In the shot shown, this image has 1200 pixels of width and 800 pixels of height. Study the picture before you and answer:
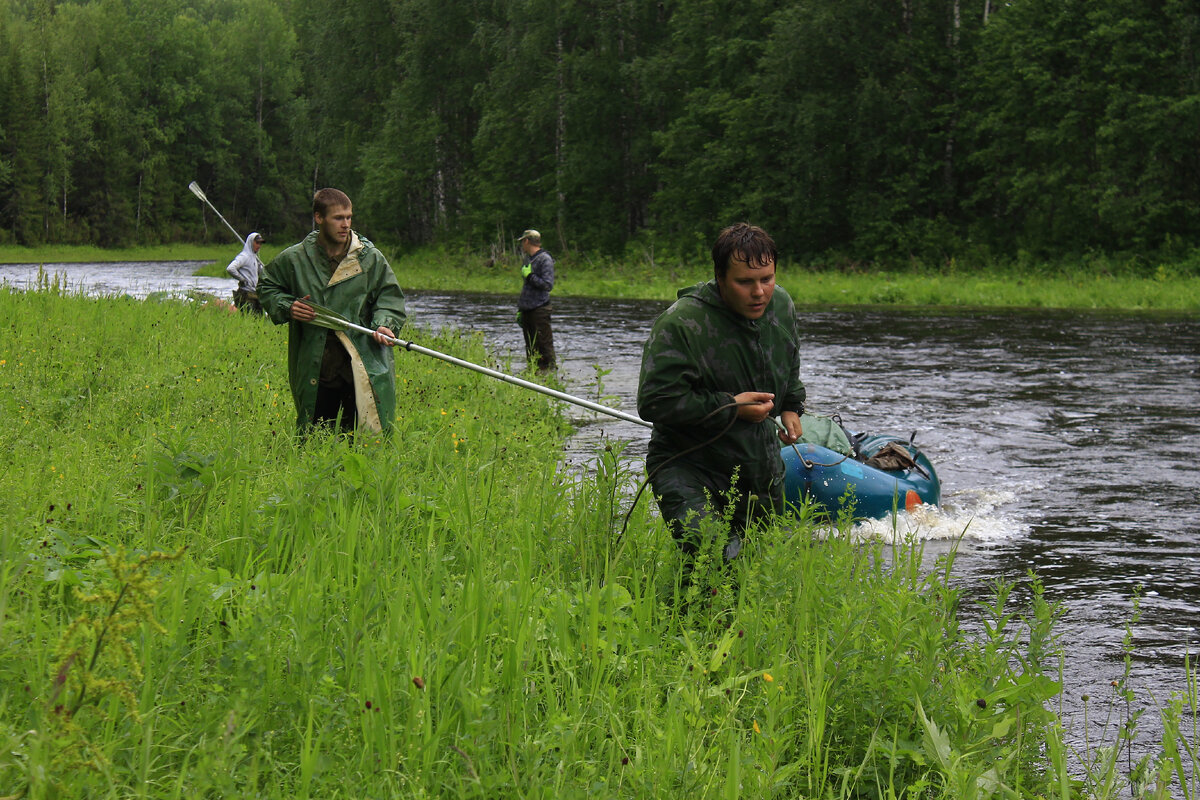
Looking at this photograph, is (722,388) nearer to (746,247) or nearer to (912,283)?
(746,247)

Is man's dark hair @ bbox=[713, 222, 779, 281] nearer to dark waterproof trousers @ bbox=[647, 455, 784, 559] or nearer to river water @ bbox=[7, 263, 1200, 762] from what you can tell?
dark waterproof trousers @ bbox=[647, 455, 784, 559]

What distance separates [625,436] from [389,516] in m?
5.81

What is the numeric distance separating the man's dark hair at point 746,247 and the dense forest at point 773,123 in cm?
2640

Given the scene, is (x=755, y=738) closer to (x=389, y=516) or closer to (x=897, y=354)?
(x=389, y=516)

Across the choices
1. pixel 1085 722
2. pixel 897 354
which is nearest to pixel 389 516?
pixel 1085 722

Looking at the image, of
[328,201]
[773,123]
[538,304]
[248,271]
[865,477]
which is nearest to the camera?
[328,201]

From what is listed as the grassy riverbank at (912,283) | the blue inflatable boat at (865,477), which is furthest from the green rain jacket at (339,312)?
the grassy riverbank at (912,283)

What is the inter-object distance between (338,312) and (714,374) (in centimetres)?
256

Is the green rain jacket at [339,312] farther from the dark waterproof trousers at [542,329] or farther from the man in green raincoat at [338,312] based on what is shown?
the dark waterproof trousers at [542,329]

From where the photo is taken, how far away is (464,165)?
5316 centimetres

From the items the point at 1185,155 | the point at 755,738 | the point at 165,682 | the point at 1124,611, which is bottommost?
the point at 1124,611

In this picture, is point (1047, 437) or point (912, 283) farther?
point (912, 283)

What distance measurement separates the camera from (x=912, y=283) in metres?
26.9

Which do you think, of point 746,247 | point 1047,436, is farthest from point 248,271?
point 746,247
